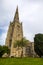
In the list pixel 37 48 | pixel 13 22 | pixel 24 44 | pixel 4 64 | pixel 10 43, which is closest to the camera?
pixel 4 64

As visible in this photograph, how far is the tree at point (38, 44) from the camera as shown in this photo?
329ft

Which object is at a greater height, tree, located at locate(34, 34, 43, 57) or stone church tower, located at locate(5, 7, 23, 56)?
stone church tower, located at locate(5, 7, 23, 56)

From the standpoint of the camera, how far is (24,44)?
12094 cm

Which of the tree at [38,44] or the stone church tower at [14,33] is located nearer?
the tree at [38,44]

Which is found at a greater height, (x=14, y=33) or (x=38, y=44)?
(x=14, y=33)

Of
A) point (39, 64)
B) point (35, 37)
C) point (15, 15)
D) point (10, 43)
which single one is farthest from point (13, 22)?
point (39, 64)

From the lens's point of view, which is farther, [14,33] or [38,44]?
[14,33]

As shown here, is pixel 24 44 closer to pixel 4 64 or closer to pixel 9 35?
pixel 9 35

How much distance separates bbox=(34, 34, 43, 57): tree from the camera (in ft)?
329

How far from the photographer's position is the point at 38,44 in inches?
4063

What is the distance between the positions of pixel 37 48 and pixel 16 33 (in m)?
44.0

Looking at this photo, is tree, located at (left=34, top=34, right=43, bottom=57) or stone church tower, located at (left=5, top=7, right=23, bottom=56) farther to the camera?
stone church tower, located at (left=5, top=7, right=23, bottom=56)

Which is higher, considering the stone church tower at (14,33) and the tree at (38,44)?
the stone church tower at (14,33)

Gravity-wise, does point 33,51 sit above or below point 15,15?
below
